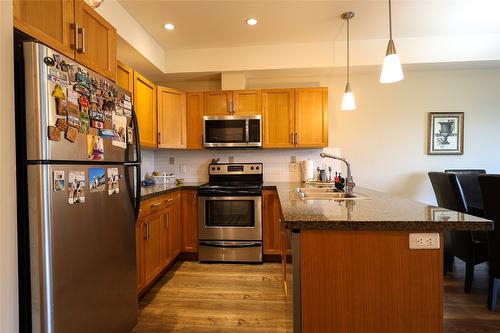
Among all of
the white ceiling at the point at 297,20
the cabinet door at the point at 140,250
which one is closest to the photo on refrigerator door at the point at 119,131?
the cabinet door at the point at 140,250

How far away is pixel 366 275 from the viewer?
1145 millimetres

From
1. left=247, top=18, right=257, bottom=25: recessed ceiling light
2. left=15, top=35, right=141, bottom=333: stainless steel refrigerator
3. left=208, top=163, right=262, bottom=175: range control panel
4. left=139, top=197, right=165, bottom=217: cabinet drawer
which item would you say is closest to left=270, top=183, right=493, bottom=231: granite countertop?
left=15, top=35, right=141, bottom=333: stainless steel refrigerator

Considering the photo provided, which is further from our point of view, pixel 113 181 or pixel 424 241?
pixel 113 181

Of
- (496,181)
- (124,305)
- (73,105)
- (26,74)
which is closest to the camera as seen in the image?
(26,74)

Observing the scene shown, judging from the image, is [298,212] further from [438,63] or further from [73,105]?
[438,63]

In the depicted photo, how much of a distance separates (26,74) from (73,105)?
8.1 inches

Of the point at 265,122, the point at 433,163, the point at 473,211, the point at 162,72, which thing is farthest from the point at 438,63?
the point at 162,72

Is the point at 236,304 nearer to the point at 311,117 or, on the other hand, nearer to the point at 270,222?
the point at 270,222

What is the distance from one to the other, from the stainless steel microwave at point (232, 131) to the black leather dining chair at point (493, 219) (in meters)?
2.18

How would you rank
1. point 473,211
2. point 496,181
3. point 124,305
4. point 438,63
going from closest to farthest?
point 124,305
point 496,181
point 473,211
point 438,63

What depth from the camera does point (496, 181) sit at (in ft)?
6.11

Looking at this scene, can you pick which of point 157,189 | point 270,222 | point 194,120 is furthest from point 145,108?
point 270,222

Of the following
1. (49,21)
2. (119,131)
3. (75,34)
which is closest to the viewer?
(49,21)

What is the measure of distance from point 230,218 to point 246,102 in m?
1.47
